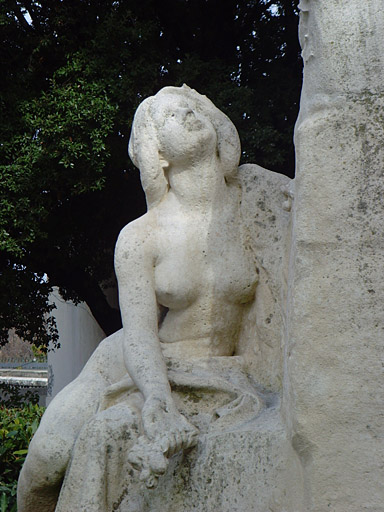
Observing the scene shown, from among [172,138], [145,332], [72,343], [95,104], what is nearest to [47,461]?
[145,332]

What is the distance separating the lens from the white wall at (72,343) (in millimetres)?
11258

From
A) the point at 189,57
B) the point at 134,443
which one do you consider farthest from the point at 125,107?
the point at 134,443

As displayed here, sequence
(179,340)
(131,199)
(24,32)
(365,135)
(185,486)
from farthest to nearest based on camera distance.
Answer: (131,199)
(24,32)
(179,340)
(185,486)
(365,135)

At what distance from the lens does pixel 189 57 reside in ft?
27.6

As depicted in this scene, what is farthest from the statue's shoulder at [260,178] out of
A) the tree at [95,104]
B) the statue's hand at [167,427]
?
the tree at [95,104]

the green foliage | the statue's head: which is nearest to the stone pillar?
the statue's head

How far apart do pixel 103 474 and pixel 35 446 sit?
0.38 meters

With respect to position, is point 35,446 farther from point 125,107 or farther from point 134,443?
point 125,107

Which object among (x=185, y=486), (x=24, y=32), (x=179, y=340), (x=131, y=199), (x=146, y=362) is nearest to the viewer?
(x=185, y=486)

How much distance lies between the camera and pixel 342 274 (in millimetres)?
2355

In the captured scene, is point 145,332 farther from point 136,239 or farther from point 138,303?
point 136,239

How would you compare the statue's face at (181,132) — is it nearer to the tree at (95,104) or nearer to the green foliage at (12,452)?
the green foliage at (12,452)

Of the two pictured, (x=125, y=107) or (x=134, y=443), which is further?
(x=125, y=107)

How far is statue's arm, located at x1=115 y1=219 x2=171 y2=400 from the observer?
2.94 metres
